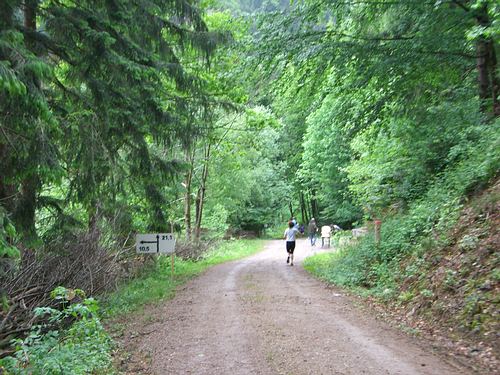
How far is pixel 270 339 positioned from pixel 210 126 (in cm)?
624

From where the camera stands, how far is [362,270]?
11766 mm

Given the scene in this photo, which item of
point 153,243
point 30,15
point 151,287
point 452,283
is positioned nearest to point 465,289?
point 452,283

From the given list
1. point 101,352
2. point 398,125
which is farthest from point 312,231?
point 101,352

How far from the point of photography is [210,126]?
37.1 feet

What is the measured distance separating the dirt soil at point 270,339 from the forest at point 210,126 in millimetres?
776

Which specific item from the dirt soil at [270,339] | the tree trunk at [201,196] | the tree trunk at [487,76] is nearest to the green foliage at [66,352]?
the dirt soil at [270,339]

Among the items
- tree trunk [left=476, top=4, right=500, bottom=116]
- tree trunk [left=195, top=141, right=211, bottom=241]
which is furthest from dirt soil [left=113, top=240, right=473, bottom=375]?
tree trunk [left=195, top=141, right=211, bottom=241]

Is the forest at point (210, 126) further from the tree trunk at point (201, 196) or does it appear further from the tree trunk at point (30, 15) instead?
the tree trunk at point (201, 196)

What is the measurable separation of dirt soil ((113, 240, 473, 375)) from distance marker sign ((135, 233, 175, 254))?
10.9 ft

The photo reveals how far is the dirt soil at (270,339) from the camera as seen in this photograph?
550 cm

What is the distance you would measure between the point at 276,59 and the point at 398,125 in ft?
14.5

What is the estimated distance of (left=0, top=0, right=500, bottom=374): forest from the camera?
22.0 feet

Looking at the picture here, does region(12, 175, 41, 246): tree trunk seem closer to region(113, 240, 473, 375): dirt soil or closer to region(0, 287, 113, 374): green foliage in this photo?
region(113, 240, 473, 375): dirt soil

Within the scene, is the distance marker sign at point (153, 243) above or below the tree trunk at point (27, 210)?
below
